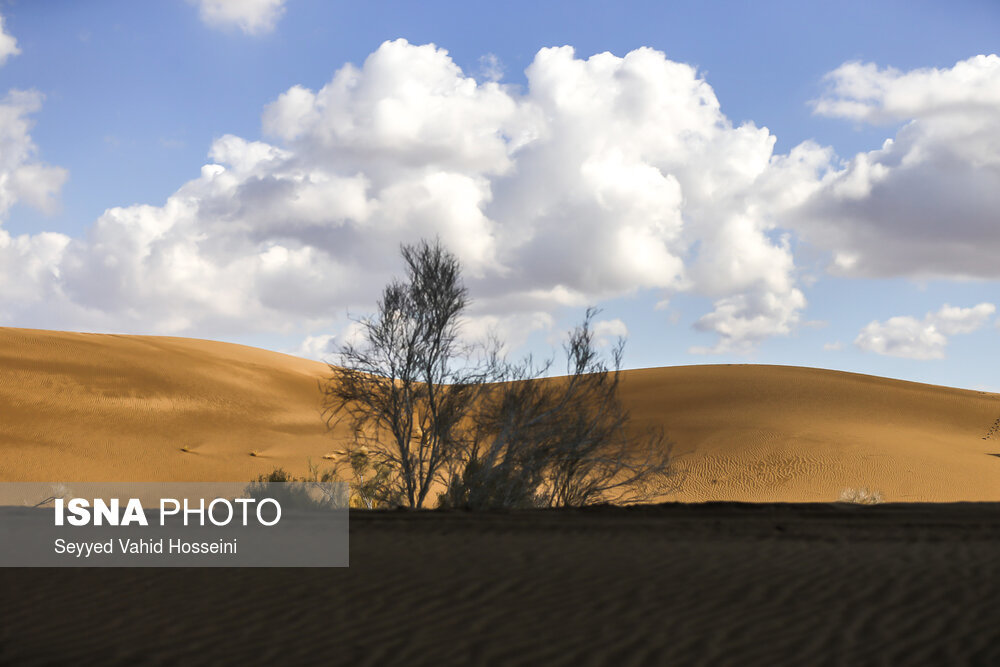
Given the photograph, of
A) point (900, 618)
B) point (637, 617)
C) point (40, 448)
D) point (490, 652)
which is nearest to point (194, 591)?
point (490, 652)

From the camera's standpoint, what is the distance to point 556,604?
6000 millimetres

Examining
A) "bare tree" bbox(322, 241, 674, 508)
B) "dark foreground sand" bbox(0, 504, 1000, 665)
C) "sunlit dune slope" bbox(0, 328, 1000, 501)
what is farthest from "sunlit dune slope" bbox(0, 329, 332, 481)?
"dark foreground sand" bbox(0, 504, 1000, 665)

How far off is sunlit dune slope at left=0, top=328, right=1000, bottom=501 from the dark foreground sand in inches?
616

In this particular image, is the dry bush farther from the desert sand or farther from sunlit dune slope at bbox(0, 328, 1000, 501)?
the desert sand

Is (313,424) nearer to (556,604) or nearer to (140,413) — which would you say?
(140,413)

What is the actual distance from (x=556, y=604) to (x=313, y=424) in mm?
27472

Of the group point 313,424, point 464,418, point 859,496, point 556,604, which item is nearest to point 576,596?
point 556,604

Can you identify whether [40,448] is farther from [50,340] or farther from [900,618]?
[900,618]

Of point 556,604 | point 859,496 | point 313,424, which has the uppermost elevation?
point 313,424

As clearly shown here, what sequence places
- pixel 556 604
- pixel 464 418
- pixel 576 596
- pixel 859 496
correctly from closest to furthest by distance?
pixel 556 604 → pixel 576 596 → pixel 464 418 → pixel 859 496

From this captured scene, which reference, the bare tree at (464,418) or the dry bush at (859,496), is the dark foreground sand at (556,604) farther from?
the dry bush at (859,496)

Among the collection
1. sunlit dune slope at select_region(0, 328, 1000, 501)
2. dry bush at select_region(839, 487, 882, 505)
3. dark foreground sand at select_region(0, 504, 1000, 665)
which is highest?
sunlit dune slope at select_region(0, 328, 1000, 501)

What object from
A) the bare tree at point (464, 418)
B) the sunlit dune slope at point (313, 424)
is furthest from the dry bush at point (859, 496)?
the bare tree at point (464, 418)

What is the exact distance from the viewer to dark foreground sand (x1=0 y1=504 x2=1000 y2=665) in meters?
4.96
